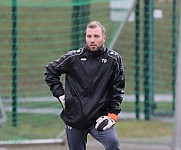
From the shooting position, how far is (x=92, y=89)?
6629 mm

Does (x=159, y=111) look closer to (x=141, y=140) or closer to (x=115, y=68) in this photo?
(x=141, y=140)

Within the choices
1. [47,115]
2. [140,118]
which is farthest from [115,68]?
[140,118]

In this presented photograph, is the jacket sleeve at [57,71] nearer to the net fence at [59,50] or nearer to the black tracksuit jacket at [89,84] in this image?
the black tracksuit jacket at [89,84]

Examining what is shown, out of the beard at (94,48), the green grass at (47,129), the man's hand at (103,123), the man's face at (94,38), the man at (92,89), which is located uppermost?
the man's face at (94,38)

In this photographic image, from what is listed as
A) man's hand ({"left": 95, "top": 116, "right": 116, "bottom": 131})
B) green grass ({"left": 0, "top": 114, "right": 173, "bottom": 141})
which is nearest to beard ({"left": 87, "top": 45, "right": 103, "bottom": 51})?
man's hand ({"left": 95, "top": 116, "right": 116, "bottom": 131})

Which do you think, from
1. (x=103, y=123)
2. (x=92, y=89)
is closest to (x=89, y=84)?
(x=92, y=89)

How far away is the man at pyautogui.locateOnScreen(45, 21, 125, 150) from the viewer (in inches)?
261

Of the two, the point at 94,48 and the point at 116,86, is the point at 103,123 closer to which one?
the point at 116,86

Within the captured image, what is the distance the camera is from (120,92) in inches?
265

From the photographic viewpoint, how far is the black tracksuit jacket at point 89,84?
6625 mm

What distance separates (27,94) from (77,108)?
4378 mm

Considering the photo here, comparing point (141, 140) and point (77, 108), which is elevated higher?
point (77, 108)

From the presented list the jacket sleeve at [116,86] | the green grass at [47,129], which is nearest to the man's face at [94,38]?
the jacket sleeve at [116,86]

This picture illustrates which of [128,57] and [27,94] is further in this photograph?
[128,57]
